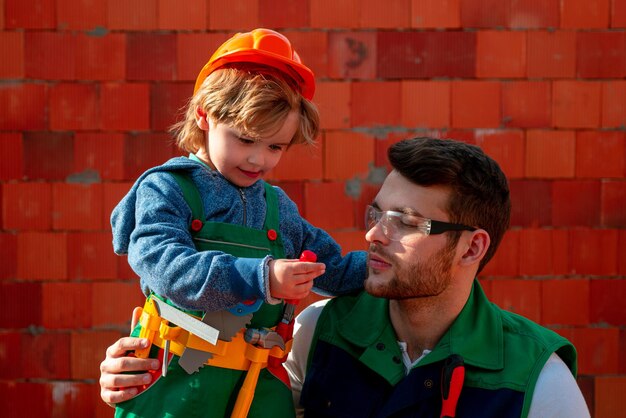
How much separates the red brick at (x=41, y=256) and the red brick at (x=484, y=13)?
6.43 feet

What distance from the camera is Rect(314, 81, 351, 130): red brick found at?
391 centimetres

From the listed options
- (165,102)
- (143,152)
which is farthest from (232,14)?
(143,152)

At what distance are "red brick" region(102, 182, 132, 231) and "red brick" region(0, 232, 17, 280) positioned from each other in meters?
0.39

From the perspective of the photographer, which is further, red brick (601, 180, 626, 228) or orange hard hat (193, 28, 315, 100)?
red brick (601, 180, 626, 228)

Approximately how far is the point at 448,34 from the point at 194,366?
2191 millimetres

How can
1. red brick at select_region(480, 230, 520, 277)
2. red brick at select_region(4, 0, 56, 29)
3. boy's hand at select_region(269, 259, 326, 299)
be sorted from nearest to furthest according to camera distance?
1. boy's hand at select_region(269, 259, 326, 299)
2. red brick at select_region(4, 0, 56, 29)
3. red brick at select_region(480, 230, 520, 277)

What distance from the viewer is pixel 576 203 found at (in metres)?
3.99

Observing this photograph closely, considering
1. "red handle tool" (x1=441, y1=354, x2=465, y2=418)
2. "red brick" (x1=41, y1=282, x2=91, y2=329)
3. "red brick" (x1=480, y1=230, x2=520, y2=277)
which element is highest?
"red brick" (x1=480, y1=230, x2=520, y2=277)

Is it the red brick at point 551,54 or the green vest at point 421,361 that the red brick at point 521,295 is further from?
the green vest at point 421,361

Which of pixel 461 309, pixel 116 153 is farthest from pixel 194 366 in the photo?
pixel 116 153

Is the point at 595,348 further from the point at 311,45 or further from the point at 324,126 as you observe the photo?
the point at 311,45

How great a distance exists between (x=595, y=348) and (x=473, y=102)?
119cm

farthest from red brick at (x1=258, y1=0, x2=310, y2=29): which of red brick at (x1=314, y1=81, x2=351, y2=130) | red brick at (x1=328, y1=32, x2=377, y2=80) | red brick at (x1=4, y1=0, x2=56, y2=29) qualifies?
red brick at (x1=4, y1=0, x2=56, y2=29)

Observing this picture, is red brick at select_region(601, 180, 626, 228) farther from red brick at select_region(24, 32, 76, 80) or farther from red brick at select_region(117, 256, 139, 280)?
red brick at select_region(24, 32, 76, 80)
